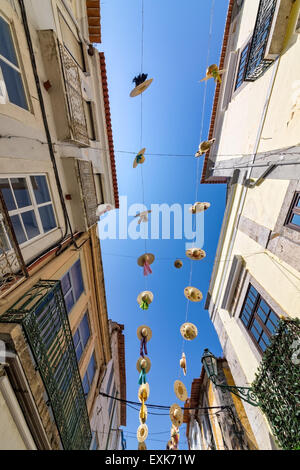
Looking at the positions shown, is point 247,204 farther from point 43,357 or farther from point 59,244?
point 43,357

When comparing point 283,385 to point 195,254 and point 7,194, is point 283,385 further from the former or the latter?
point 7,194

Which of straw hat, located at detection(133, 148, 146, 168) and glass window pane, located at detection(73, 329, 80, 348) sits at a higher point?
straw hat, located at detection(133, 148, 146, 168)

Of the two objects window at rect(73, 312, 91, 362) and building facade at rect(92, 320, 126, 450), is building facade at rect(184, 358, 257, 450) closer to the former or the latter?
building facade at rect(92, 320, 126, 450)

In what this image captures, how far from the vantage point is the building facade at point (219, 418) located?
24.1 feet

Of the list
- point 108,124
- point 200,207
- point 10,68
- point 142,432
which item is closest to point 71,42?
point 108,124

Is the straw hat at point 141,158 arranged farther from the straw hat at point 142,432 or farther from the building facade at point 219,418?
the straw hat at point 142,432

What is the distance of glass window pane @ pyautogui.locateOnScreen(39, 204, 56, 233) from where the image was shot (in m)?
5.38

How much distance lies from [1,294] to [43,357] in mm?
1698

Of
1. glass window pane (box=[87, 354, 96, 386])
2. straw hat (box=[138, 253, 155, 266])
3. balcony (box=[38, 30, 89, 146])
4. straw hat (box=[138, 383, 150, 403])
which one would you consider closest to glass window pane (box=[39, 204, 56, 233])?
balcony (box=[38, 30, 89, 146])

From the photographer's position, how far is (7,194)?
4035mm

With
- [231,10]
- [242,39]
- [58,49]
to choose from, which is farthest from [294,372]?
[231,10]

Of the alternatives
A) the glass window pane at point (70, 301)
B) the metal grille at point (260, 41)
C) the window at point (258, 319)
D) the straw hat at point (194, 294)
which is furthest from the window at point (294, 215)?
the glass window pane at point (70, 301)

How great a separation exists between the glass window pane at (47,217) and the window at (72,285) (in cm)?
182

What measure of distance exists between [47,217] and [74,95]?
4313 millimetres
